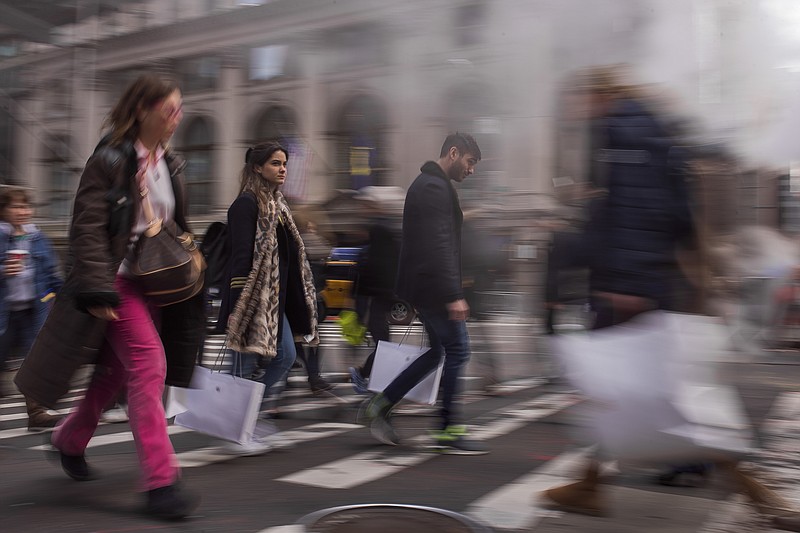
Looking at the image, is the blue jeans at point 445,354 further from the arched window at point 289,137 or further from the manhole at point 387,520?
the arched window at point 289,137

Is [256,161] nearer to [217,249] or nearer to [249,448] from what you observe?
[217,249]

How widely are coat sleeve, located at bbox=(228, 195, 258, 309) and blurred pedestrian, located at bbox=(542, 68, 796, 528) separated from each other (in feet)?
7.01

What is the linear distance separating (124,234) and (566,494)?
202 centimetres

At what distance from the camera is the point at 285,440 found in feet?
16.8

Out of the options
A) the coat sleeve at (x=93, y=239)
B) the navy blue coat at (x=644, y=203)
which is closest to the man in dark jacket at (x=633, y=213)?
the navy blue coat at (x=644, y=203)

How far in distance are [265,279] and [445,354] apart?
42.7 inches

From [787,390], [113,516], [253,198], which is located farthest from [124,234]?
[787,390]

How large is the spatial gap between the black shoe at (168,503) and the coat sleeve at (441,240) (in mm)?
1860

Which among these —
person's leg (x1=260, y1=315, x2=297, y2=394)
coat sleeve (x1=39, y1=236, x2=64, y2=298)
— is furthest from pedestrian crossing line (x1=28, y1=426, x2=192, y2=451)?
coat sleeve (x1=39, y1=236, x2=64, y2=298)

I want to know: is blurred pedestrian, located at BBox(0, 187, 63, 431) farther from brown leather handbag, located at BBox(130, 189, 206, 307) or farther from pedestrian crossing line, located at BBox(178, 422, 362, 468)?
brown leather handbag, located at BBox(130, 189, 206, 307)

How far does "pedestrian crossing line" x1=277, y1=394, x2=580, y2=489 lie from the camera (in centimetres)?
410

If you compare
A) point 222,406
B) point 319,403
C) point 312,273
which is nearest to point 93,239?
point 222,406

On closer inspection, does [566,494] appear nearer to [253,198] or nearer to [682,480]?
[682,480]

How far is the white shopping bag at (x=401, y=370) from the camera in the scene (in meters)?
5.26
